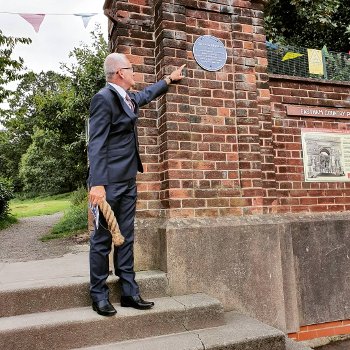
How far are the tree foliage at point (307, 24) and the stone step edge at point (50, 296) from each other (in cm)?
736

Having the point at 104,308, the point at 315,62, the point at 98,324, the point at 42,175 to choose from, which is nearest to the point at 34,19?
the point at 315,62

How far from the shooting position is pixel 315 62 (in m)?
4.80

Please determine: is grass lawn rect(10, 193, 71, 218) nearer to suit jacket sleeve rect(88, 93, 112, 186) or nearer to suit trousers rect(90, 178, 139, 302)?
suit trousers rect(90, 178, 139, 302)

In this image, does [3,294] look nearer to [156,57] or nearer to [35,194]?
[156,57]

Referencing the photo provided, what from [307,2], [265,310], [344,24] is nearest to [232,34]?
[265,310]

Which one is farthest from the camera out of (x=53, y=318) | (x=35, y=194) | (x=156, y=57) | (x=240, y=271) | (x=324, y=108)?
(x=35, y=194)

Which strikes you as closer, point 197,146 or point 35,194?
point 197,146

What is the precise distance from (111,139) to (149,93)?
1.85 feet

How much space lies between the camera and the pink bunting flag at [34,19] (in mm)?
4645

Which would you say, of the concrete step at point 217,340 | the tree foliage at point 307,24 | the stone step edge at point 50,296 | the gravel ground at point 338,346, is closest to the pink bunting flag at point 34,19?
the stone step edge at point 50,296

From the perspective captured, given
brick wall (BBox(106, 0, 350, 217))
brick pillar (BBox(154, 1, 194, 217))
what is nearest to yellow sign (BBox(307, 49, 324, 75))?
brick wall (BBox(106, 0, 350, 217))

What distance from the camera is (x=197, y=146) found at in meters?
3.70

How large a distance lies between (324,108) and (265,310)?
252cm

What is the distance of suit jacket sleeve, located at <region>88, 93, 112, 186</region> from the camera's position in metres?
2.78
